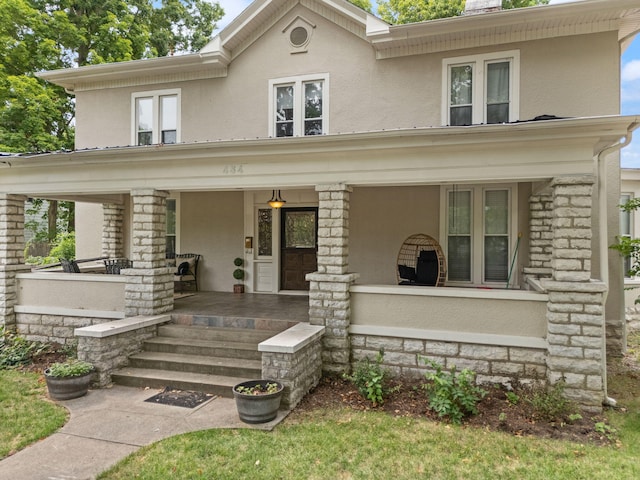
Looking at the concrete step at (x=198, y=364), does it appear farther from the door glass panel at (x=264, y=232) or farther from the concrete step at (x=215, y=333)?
the door glass panel at (x=264, y=232)

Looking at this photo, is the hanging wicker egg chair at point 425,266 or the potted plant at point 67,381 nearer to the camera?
the potted plant at point 67,381

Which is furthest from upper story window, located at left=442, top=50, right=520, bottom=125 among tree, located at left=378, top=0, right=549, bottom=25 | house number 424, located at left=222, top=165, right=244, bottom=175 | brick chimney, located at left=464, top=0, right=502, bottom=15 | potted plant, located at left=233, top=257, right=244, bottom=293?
tree, located at left=378, top=0, right=549, bottom=25

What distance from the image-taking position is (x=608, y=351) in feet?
24.0

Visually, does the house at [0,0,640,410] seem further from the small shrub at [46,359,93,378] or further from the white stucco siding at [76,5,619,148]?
the small shrub at [46,359,93,378]

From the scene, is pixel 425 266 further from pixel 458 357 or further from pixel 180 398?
pixel 180 398

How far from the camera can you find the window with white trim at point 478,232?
782 cm

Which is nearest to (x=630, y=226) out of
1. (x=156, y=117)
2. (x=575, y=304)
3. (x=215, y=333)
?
(x=575, y=304)

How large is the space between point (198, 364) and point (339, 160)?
370 centimetres

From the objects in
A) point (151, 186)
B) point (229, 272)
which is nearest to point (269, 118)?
point (151, 186)

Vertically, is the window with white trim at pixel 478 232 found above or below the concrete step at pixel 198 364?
above

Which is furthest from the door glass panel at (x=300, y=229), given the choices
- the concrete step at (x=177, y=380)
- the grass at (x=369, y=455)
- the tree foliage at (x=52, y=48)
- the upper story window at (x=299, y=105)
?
the tree foliage at (x=52, y=48)

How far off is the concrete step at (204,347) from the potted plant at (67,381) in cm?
114

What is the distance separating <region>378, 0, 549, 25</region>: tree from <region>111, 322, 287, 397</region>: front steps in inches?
578

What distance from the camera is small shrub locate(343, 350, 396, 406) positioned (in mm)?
5223
